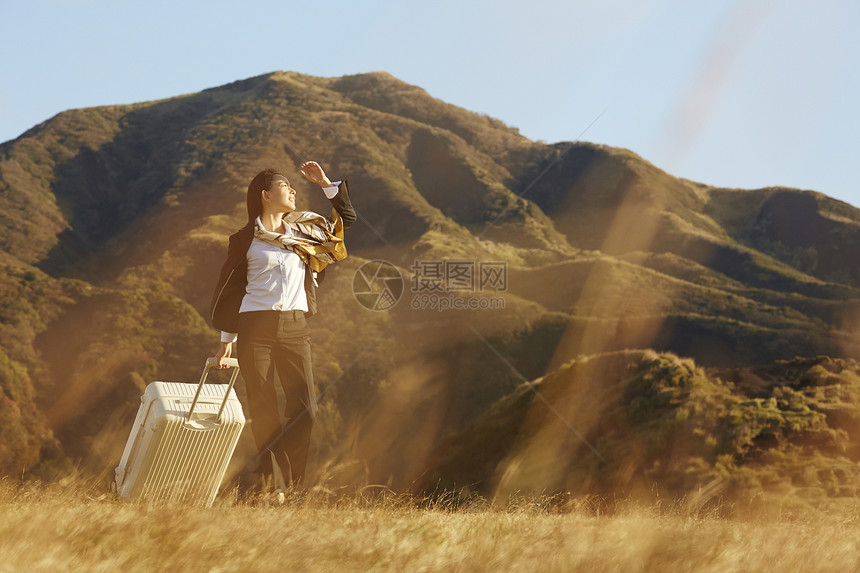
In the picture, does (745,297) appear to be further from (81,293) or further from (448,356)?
(81,293)

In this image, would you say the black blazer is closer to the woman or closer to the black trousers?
the woman

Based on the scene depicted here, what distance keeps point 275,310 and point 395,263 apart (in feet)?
132

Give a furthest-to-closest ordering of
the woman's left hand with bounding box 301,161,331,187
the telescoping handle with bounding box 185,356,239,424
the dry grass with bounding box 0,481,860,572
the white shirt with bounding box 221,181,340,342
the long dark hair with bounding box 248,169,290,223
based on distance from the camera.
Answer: the woman's left hand with bounding box 301,161,331,187
the long dark hair with bounding box 248,169,290,223
the white shirt with bounding box 221,181,340,342
the telescoping handle with bounding box 185,356,239,424
the dry grass with bounding box 0,481,860,572

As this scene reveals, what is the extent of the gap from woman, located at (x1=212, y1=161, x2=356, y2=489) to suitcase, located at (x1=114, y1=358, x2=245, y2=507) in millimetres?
161

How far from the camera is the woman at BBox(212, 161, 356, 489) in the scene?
13.7 feet

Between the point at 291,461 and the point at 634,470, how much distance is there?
7946mm

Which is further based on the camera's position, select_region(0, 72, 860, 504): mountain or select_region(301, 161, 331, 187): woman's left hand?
select_region(0, 72, 860, 504): mountain

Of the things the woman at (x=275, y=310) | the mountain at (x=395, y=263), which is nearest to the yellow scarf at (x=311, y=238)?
the woman at (x=275, y=310)

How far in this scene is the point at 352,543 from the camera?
118 inches

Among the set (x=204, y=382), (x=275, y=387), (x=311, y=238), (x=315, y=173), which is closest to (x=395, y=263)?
(x=315, y=173)

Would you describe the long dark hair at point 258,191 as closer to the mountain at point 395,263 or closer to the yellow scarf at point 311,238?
the yellow scarf at point 311,238

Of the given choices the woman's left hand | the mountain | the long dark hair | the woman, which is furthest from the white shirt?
the mountain

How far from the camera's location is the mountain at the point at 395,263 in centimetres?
3053

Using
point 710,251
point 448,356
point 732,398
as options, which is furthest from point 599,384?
point 710,251
